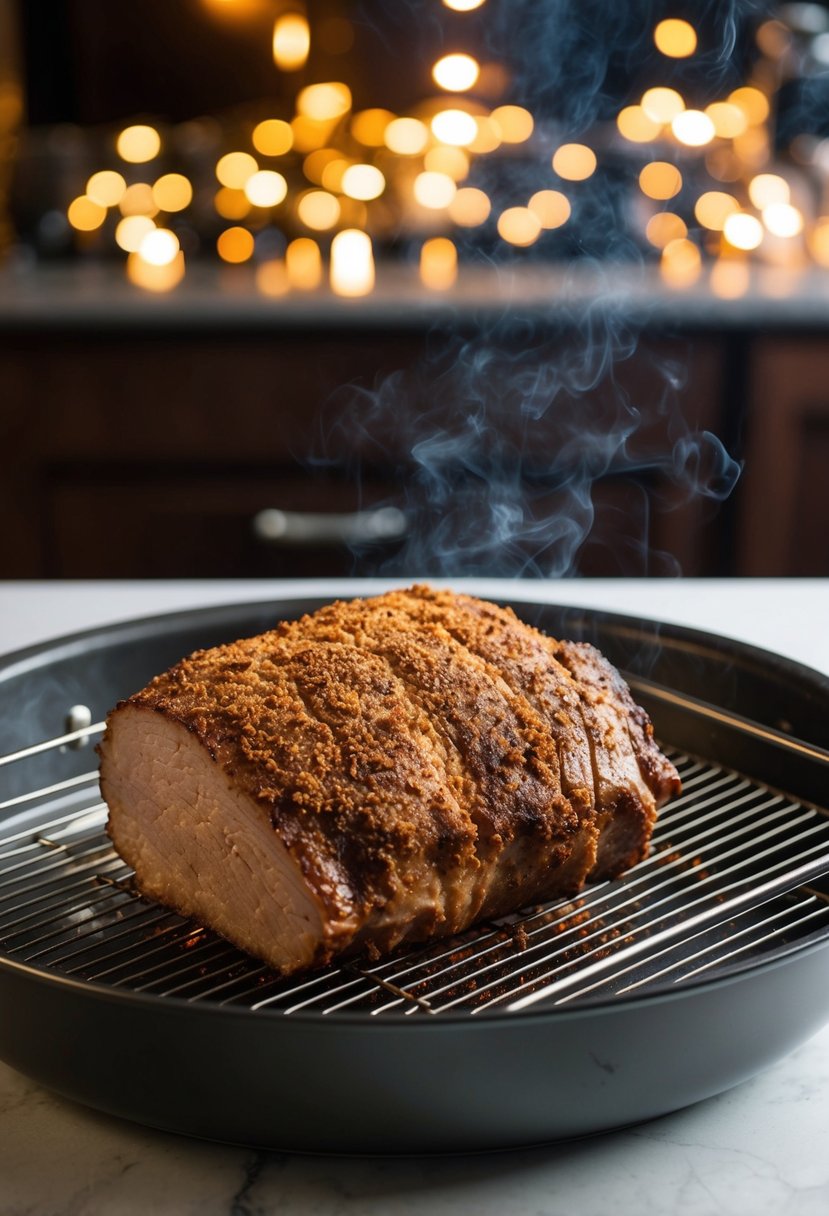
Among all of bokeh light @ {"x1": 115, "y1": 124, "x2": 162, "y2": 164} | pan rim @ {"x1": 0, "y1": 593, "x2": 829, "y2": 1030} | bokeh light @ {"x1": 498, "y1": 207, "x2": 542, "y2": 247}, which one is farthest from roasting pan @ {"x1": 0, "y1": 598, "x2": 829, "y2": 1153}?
bokeh light @ {"x1": 115, "y1": 124, "x2": 162, "y2": 164}

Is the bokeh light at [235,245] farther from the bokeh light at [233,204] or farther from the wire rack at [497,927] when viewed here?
the wire rack at [497,927]

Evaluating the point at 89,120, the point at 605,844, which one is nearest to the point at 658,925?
the point at 605,844

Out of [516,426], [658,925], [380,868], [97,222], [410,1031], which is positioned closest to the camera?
[410,1031]

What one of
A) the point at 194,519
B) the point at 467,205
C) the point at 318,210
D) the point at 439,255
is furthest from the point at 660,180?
the point at 194,519

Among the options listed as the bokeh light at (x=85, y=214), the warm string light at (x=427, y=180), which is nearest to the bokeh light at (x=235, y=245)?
the warm string light at (x=427, y=180)

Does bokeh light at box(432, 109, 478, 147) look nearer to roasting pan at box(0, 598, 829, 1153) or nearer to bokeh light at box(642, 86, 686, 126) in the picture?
bokeh light at box(642, 86, 686, 126)

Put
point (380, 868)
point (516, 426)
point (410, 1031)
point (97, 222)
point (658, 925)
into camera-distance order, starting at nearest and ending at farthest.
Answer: point (410, 1031) < point (380, 868) < point (658, 925) < point (516, 426) < point (97, 222)

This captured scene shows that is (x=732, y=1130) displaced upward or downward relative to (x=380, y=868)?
downward

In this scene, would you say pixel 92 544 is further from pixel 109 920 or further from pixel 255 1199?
pixel 255 1199
